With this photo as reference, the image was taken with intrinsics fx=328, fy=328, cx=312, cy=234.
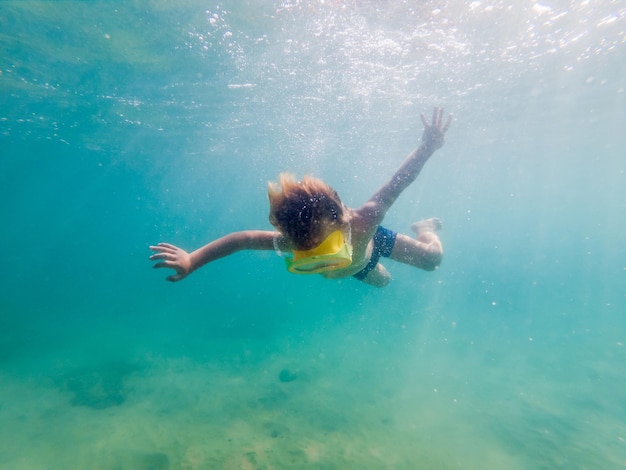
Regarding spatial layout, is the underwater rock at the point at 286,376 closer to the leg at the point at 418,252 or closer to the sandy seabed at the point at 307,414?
the sandy seabed at the point at 307,414

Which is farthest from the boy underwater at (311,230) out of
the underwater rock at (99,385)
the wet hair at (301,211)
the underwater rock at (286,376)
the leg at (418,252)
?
the underwater rock at (99,385)

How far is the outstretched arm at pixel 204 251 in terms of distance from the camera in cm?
306

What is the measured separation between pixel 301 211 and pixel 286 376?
46.1ft

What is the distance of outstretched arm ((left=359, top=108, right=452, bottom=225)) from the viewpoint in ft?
12.6

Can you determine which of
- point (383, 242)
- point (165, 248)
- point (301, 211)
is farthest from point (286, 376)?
point (301, 211)

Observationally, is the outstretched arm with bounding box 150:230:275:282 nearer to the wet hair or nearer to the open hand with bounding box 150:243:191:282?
the open hand with bounding box 150:243:191:282

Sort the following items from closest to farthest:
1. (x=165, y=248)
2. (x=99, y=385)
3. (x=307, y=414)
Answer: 1. (x=165, y=248)
2. (x=307, y=414)
3. (x=99, y=385)

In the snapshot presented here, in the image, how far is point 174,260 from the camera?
10.0 ft

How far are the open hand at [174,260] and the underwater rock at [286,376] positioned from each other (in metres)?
13.1

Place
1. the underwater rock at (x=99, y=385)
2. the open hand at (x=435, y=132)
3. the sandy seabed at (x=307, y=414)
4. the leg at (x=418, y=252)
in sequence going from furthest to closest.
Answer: the underwater rock at (x=99, y=385)
the sandy seabed at (x=307, y=414)
the leg at (x=418, y=252)
the open hand at (x=435, y=132)

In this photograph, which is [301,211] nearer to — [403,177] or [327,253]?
[327,253]

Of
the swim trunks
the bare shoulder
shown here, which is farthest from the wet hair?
the swim trunks

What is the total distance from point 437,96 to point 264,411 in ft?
60.7

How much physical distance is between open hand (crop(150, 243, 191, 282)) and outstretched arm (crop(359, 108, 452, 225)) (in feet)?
6.42
